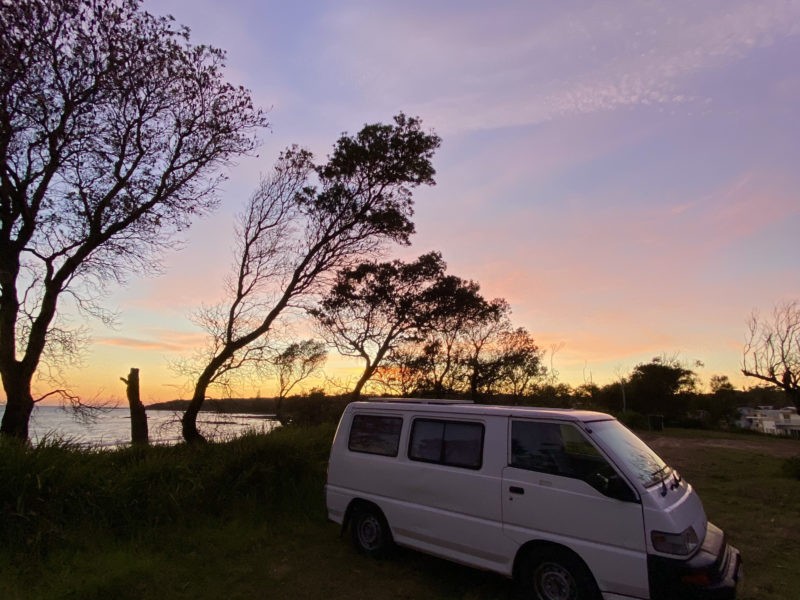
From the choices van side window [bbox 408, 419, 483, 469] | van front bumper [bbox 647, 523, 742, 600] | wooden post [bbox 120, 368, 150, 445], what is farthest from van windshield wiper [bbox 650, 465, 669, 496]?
wooden post [bbox 120, 368, 150, 445]

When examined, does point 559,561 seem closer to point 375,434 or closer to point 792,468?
point 375,434

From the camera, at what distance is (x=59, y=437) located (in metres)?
7.36

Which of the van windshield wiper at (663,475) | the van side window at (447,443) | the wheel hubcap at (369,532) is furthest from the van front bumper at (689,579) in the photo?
the wheel hubcap at (369,532)

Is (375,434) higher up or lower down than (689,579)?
higher up

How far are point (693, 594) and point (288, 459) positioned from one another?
22.9 ft

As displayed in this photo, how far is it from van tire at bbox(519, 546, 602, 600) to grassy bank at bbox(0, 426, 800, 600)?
2.63 ft

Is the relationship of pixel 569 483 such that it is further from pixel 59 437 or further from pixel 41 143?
pixel 41 143

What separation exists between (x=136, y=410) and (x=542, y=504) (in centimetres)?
1076

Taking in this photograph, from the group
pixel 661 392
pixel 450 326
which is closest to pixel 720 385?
pixel 661 392

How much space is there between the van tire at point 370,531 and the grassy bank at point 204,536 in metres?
0.15

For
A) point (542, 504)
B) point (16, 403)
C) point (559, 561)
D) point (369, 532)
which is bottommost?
point (369, 532)

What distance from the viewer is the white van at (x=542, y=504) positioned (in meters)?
4.25

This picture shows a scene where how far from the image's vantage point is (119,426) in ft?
52.0

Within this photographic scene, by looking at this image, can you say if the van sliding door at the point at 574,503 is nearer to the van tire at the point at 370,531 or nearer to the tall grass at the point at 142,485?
the van tire at the point at 370,531
